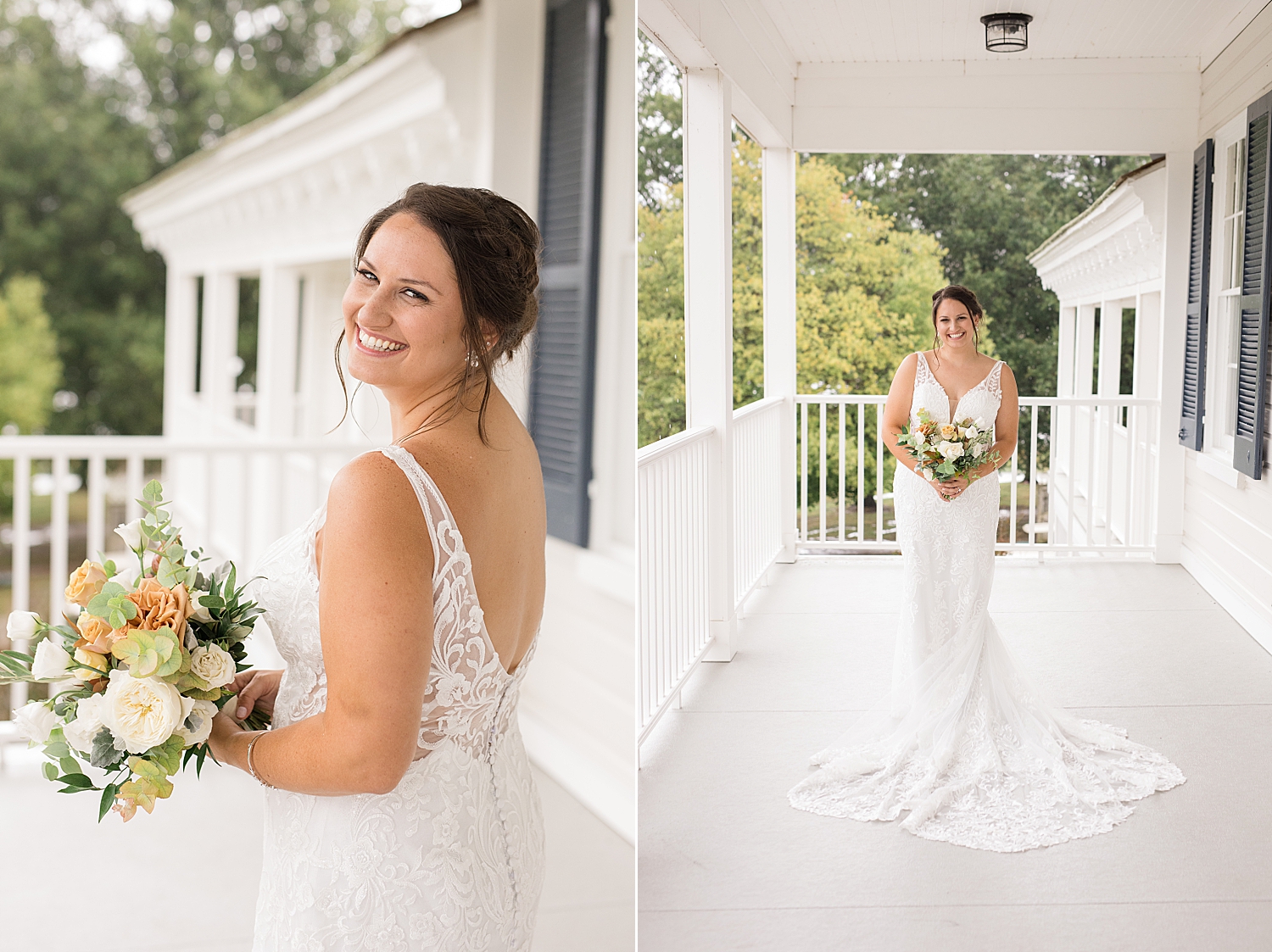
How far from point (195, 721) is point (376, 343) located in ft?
1.61

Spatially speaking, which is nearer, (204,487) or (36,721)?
(36,721)

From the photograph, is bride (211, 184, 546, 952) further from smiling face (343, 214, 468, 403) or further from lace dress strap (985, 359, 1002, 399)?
lace dress strap (985, 359, 1002, 399)

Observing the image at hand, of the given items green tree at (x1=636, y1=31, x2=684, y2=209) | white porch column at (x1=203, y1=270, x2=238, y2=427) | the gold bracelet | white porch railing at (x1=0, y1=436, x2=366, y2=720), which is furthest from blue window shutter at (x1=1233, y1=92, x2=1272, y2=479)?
white porch column at (x1=203, y1=270, x2=238, y2=427)

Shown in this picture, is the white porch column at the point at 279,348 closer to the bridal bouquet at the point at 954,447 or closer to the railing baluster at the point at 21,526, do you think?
the railing baluster at the point at 21,526

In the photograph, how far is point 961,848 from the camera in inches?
63.4

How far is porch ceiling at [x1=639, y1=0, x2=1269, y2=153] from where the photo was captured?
4.94ft

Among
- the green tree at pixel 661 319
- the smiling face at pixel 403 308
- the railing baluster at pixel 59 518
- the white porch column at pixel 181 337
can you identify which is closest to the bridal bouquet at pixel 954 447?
the green tree at pixel 661 319

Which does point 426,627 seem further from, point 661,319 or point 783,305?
point 661,319

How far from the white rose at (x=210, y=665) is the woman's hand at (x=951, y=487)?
100 centimetres

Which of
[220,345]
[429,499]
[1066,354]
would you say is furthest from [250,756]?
[220,345]

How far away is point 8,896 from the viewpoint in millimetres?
2953

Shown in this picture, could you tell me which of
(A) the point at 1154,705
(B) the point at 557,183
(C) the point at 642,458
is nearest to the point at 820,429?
(C) the point at 642,458

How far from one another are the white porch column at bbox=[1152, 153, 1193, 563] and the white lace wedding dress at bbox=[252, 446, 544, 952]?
39.6 inches

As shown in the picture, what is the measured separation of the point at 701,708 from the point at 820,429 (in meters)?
0.58
